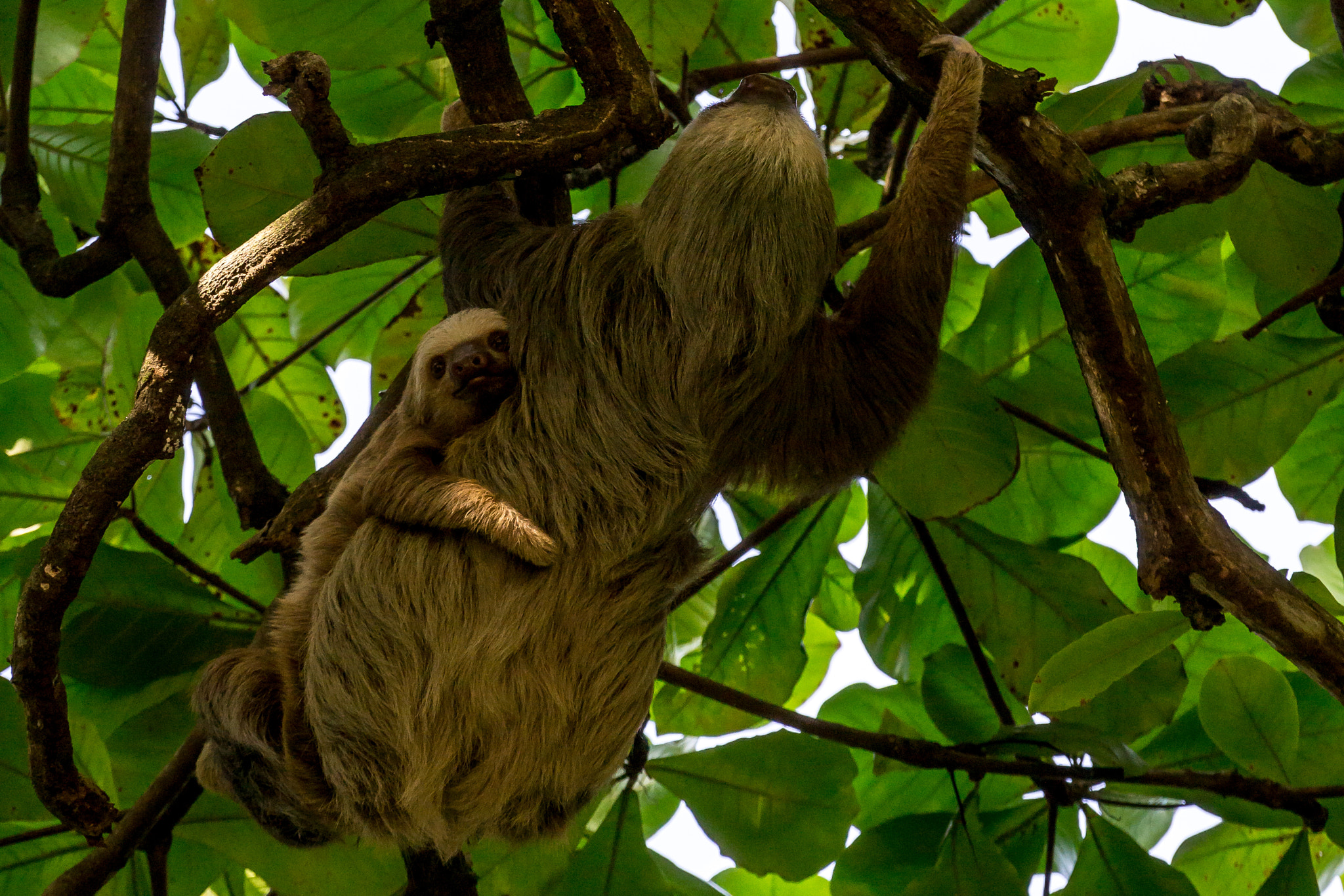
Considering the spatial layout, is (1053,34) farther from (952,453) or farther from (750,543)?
→ (750,543)

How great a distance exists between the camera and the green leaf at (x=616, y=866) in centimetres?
334

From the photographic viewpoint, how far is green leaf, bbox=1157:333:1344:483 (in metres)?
3.22

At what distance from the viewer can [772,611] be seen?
3920 mm

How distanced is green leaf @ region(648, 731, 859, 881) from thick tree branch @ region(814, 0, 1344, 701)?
50.5 inches

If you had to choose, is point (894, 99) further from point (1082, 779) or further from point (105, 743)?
point (105, 743)

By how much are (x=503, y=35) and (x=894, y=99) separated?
1453 millimetres

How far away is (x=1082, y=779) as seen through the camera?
126 inches

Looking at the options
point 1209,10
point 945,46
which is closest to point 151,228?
point 945,46

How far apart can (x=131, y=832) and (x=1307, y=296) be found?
3282 mm

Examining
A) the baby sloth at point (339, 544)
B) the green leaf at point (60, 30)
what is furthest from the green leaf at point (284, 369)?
the baby sloth at point (339, 544)

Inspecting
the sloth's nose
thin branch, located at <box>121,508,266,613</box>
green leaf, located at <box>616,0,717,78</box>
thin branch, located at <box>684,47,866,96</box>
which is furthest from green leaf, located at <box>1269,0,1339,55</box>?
thin branch, located at <box>121,508,266,613</box>

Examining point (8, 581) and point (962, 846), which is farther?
point (8, 581)

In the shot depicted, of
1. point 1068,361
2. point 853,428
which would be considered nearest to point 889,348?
point 853,428

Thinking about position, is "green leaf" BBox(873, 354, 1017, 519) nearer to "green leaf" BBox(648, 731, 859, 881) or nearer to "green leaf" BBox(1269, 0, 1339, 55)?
"green leaf" BBox(648, 731, 859, 881)
